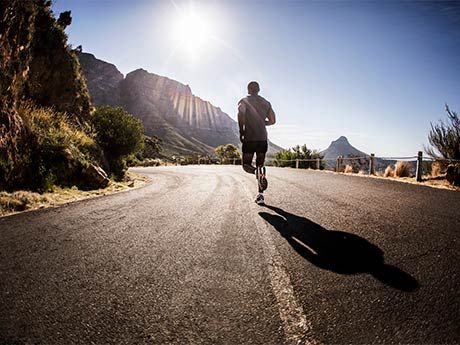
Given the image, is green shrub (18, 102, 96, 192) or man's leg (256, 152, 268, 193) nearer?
man's leg (256, 152, 268, 193)

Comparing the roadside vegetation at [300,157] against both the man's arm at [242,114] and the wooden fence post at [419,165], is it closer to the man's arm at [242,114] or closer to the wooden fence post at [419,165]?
the wooden fence post at [419,165]

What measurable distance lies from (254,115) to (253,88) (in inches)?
24.1

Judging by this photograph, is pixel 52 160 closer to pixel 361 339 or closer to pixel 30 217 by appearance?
pixel 30 217

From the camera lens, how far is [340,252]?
2.67m

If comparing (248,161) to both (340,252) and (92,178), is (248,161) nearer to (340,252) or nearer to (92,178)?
(340,252)

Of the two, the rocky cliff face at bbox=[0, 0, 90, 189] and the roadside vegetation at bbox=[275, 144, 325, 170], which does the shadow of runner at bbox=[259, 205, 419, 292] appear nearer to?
the rocky cliff face at bbox=[0, 0, 90, 189]

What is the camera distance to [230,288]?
1959 millimetres

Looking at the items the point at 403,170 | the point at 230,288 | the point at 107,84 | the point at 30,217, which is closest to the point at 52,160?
the point at 30,217

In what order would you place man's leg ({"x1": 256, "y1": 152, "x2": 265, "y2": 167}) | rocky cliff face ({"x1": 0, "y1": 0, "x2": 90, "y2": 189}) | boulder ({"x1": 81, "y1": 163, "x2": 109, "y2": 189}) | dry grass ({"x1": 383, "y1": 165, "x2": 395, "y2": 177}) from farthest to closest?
dry grass ({"x1": 383, "y1": 165, "x2": 395, "y2": 177}) < boulder ({"x1": 81, "y1": 163, "x2": 109, "y2": 189}) < rocky cliff face ({"x1": 0, "y1": 0, "x2": 90, "y2": 189}) < man's leg ({"x1": 256, "y1": 152, "x2": 265, "y2": 167})

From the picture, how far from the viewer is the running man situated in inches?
225

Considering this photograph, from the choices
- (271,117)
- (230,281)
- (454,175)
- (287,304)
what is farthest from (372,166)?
(287,304)

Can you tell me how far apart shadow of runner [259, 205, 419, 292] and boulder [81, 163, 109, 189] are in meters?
6.19

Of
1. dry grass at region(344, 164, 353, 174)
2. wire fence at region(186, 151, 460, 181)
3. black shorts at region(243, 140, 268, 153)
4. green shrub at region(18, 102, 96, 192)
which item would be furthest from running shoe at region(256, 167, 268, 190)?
dry grass at region(344, 164, 353, 174)

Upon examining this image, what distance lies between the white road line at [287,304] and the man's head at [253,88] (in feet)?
12.6
